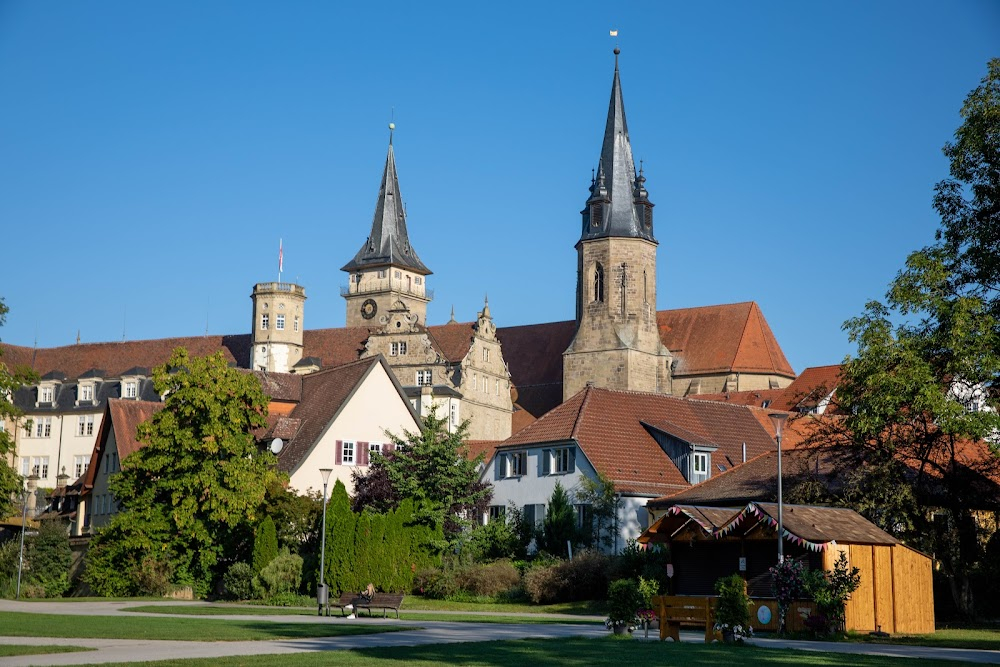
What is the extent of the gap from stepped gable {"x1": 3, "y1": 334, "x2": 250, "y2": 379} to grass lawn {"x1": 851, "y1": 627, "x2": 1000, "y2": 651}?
8422cm

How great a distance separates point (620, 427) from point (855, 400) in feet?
50.5

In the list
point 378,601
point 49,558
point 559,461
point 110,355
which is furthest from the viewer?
point 110,355

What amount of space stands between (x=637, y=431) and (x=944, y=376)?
1753 centimetres

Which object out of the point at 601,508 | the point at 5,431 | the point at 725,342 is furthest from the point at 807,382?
the point at 5,431

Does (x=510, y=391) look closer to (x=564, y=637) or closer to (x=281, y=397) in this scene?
(x=281, y=397)

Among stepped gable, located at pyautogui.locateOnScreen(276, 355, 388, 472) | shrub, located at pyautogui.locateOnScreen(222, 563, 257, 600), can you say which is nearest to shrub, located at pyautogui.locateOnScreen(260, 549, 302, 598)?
shrub, located at pyautogui.locateOnScreen(222, 563, 257, 600)

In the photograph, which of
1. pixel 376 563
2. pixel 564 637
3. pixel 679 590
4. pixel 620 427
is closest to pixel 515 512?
pixel 620 427

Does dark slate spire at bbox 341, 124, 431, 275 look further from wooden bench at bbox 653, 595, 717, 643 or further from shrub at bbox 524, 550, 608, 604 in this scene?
wooden bench at bbox 653, 595, 717, 643

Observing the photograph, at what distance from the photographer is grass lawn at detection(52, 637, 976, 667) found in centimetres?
1956

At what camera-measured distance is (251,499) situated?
46.1m

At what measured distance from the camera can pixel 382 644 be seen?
2370cm

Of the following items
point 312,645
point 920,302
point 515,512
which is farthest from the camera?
point 515,512

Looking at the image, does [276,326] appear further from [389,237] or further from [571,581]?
[571,581]

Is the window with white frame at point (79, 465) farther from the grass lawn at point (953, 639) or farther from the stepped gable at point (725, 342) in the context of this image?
the grass lawn at point (953, 639)
